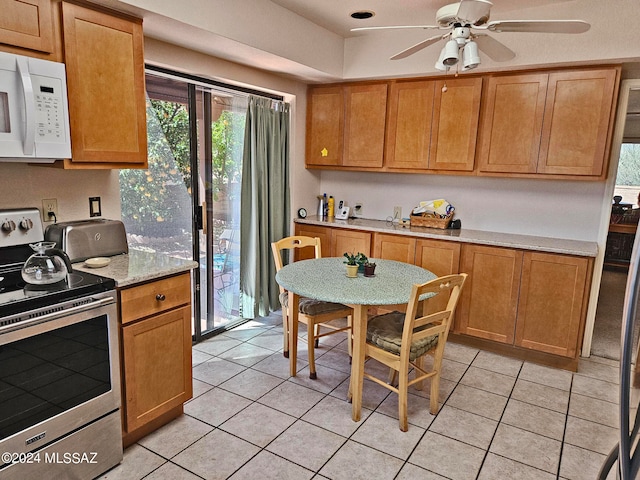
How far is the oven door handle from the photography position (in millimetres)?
1584

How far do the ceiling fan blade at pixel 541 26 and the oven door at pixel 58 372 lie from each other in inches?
86.9

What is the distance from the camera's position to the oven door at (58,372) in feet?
5.30

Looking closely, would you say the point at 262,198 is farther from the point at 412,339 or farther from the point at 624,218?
the point at 624,218

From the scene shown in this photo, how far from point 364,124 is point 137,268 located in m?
2.56

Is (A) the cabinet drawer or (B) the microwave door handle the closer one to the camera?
(B) the microwave door handle

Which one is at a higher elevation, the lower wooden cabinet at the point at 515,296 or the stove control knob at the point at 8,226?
the stove control knob at the point at 8,226

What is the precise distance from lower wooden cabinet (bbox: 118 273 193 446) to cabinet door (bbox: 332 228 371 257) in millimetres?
1928

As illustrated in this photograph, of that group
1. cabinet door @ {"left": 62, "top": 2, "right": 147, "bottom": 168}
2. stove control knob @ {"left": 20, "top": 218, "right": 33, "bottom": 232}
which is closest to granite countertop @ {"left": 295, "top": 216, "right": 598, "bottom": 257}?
cabinet door @ {"left": 62, "top": 2, "right": 147, "bottom": 168}

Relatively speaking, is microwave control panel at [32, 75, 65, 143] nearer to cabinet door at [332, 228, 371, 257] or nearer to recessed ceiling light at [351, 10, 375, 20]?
recessed ceiling light at [351, 10, 375, 20]

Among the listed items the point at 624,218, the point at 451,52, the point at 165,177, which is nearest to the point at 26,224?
the point at 165,177

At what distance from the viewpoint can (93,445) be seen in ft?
6.35

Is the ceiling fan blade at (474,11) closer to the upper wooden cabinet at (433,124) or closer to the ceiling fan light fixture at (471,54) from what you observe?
the ceiling fan light fixture at (471,54)

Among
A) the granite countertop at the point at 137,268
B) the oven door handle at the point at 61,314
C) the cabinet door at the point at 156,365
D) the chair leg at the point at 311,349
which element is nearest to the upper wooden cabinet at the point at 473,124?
the chair leg at the point at 311,349

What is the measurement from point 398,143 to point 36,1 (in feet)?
9.14
